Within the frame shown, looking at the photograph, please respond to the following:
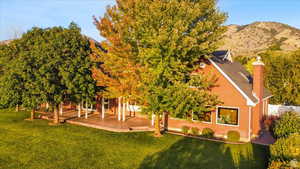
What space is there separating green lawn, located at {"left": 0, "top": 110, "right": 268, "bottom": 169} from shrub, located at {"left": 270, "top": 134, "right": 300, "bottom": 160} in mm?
1978

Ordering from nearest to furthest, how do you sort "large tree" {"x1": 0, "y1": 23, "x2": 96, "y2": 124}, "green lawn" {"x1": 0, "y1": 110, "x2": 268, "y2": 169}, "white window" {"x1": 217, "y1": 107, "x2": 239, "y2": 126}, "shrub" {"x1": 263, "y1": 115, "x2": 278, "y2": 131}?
"green lawn" {"x1": 0, "y1": 110, "x2": 268, "y2": 169} < "white window" {"x1": 217, "y1": 107, "x2": 239, "y2": 126} < "large tree" {"x1": 0, "y1": 23, "x2": 96, "y2": 124} < "shrub" {"x1": 263, "y1": 115, "x2": 278, "y2": 131}

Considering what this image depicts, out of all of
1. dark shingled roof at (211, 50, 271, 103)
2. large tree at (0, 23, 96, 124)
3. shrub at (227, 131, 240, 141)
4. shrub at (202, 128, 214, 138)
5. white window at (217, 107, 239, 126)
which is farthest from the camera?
large tree at (0, 23, 96, 124)

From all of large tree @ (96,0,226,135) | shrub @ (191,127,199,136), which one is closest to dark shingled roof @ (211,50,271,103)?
large tree @ (96,0,226,135)

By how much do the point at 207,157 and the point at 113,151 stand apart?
6.46 meters

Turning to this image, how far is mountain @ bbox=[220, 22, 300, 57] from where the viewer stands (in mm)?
137500

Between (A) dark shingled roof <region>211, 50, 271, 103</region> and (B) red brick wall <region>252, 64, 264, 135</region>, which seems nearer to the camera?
(B) red brick wall <region>252, 64, 264, 135</region>

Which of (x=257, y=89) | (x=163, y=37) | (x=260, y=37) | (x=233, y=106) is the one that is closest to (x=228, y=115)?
(x=233, y=106)

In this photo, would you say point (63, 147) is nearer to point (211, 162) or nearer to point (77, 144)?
point (77, 144)

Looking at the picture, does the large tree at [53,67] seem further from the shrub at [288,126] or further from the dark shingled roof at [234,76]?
the shrub at [288,126]

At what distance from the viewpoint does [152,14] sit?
1445cm

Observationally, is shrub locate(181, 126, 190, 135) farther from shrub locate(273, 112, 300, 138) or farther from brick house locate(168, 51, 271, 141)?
shrub locate(273, 112, 300, 138)

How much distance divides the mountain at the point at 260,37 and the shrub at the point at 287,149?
133 m

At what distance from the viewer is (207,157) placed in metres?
13.1

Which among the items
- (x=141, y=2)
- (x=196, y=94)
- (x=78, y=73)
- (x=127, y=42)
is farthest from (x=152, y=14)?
(x=78, y=73)
